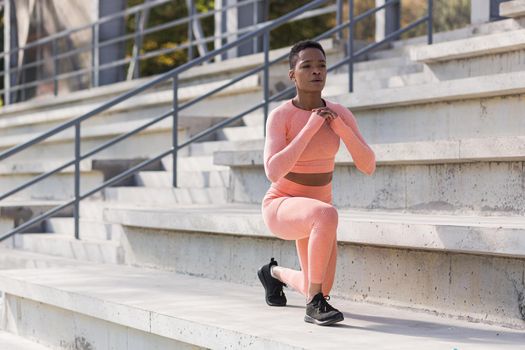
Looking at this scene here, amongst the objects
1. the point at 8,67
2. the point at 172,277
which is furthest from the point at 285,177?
the point at 8,67

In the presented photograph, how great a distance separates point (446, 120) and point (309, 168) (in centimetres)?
194

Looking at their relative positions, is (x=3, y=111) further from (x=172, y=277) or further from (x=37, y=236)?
(x=172, y=277)

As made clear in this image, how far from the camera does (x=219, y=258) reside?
5316 mm

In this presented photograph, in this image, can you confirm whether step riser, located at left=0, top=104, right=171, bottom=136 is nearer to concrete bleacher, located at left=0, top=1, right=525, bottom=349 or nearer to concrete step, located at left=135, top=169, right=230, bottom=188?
concrete step, located at left=135, top=169, right=230, bottom=188

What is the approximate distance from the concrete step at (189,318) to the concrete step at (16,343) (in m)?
0.05

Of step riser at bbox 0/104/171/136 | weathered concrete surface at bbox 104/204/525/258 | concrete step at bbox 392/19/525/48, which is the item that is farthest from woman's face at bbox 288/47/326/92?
step riser at bbox 0/104/171/136

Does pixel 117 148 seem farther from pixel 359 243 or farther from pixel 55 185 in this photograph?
pixel 359 243

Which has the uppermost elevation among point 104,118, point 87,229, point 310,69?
point 104,118

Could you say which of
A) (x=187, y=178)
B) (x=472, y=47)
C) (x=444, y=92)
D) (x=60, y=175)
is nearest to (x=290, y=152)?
(x=444, y=92)

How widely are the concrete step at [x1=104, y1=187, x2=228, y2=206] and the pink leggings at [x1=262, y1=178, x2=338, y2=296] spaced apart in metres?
2.40

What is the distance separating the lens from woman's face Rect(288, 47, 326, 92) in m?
3.86

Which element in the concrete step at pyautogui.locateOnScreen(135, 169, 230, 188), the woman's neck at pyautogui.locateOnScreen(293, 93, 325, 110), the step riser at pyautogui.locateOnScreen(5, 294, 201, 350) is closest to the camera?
the woman's neck at pyautogui.locateOnScreen(293, 93, 325, 110)

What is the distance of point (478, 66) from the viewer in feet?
20.9

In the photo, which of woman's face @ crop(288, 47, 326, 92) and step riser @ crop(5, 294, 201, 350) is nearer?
woman's face @ crop(288, 47, 326, 92)
